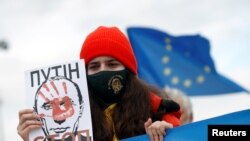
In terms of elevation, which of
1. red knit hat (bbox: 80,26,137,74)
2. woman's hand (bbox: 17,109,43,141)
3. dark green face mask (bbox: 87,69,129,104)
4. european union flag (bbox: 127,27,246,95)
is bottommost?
woman's hand (bbox: 17,109,43,141)

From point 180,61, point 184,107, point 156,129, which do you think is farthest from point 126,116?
point 180,61

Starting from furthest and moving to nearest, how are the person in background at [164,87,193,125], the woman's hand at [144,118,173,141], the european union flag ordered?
the european union flag < the person in background at [164,87,193,125] < the woman's hand at [144,118,173,141]

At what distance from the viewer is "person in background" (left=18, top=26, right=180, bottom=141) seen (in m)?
4.52

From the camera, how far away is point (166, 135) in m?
4.33

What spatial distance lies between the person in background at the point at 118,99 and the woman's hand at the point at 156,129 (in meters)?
0.15

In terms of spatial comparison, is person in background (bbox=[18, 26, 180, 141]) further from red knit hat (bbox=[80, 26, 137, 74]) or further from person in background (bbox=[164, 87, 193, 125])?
person in background (bbox=[164, 87, 193, 125])

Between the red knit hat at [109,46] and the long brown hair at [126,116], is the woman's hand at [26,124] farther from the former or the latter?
the red knit hat at [109,46]

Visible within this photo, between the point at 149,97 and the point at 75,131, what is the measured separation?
483 mm

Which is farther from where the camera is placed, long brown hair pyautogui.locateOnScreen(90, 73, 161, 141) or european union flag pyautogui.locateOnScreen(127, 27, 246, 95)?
european union flag pyautogui.locateOnScreen(127, 27, 246, 95)

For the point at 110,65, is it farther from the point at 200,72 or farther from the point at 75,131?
the point at 200,72

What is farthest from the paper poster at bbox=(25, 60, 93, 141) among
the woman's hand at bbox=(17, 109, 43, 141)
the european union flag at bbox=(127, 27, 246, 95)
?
the european union flag at bbox=(127, 27, 246, 95)

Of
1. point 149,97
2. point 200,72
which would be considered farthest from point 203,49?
point 149,97

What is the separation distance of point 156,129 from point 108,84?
1.56 feet

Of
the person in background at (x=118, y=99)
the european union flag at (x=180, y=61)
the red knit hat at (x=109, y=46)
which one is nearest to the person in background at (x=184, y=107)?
the red knit hat at (x=109, y=46)
